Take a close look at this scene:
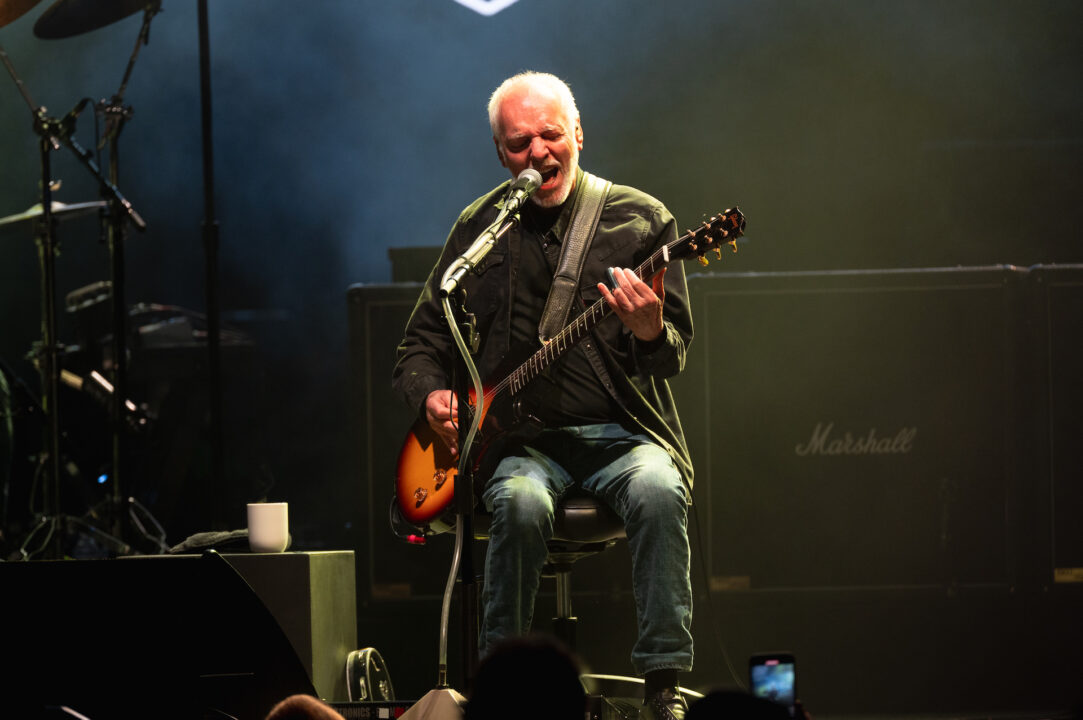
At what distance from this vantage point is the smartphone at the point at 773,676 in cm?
154

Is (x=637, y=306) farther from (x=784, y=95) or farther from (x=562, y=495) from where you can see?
(x=784, y=95)

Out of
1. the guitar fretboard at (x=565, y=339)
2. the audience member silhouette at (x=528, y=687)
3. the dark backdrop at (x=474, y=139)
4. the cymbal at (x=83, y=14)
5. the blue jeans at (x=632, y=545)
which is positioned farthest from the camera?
the dark backdrop at (x=474, y=139)

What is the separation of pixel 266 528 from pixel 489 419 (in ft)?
2.12

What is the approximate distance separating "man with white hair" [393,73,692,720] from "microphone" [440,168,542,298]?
0.15ft

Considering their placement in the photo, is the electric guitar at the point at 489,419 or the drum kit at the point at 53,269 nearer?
the electric guitar at the point at 489,419

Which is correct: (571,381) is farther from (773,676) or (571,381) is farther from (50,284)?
(50,284)

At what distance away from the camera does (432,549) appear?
3932 millimetres

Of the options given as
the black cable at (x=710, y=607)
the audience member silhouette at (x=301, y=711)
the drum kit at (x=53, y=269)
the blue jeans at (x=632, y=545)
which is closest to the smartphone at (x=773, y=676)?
the audience member silhouette at (x=301, y=711)

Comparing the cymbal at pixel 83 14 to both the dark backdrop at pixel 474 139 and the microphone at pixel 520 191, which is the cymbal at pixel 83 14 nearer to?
the dark backdrop at pixel 474 139

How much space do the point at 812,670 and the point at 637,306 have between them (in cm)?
180

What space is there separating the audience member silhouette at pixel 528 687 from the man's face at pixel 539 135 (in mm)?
1842

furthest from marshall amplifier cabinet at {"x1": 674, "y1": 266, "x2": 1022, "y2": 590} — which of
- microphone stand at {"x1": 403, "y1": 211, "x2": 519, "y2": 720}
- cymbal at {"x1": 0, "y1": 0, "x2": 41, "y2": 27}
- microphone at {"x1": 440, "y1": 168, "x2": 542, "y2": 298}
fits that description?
cymbal at {"x1": 0, "y1": 0, "x2": 41, "y2": 27}

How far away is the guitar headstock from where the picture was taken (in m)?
2.59

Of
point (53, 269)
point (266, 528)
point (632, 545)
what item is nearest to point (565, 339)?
point (632, 545)
